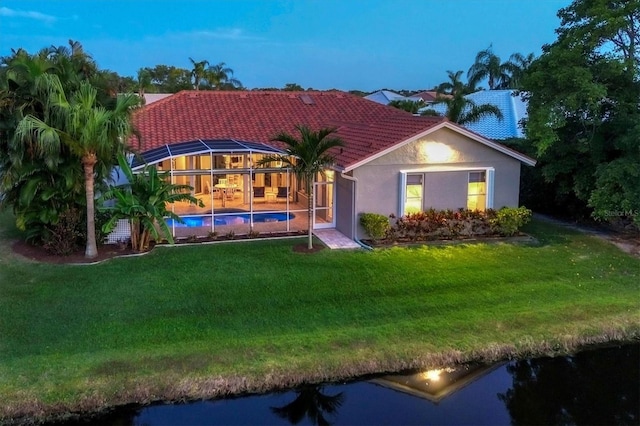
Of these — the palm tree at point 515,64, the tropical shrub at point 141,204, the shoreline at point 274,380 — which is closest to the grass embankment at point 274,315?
the shoreline at point 274,380

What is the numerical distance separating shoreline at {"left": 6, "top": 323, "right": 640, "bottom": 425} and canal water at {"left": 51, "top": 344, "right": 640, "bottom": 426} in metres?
0.12

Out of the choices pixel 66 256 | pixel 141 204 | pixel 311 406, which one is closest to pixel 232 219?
pixel 141 204

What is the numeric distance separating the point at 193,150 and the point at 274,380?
9.91m

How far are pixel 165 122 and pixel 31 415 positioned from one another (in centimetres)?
1530

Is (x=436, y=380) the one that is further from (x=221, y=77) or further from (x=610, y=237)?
(x=221, y=77)

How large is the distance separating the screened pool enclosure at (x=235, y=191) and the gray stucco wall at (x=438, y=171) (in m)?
2.14

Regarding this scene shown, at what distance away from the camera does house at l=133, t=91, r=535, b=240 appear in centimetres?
1709

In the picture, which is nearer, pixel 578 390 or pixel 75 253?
pixel 578 390

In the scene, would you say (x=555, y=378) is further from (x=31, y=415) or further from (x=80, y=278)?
(x=80, y=278)

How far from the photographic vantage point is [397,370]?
31.0 feet

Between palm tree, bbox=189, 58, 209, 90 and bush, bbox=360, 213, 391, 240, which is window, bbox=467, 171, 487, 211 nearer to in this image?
bush, bbox=360, 213, 391, 240

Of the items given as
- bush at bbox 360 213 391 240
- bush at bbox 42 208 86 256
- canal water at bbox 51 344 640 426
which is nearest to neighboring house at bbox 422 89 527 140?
bush at bbox 360 213 391 240

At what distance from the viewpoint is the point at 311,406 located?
28.6ft

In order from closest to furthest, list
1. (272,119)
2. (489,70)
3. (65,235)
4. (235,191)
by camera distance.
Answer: (65,235)
(235,191)
(272,119)
(489,70)
